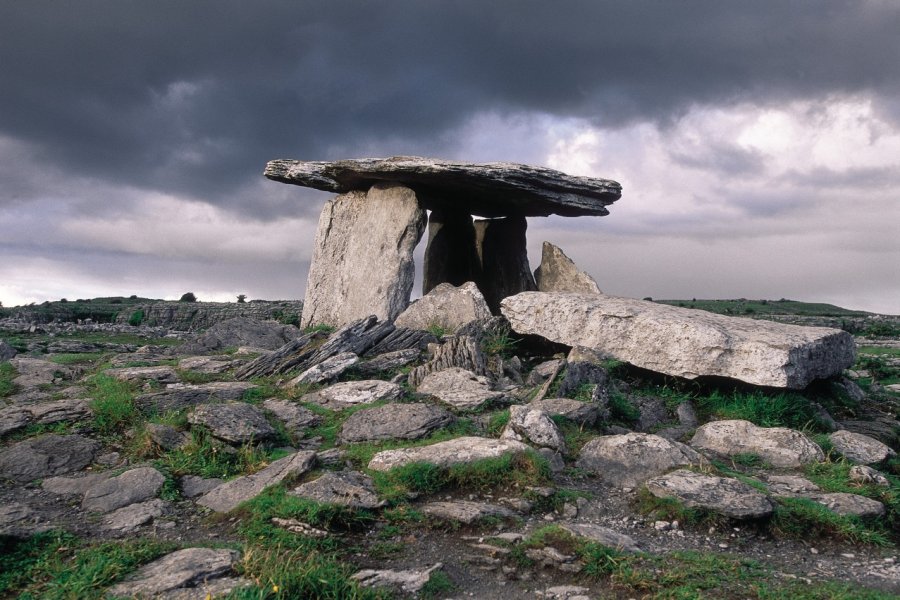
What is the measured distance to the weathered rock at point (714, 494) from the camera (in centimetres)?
781

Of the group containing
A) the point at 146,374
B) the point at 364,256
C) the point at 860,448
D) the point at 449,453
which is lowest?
the point at 860,448

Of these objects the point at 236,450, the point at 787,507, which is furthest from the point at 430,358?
the point at 787,507

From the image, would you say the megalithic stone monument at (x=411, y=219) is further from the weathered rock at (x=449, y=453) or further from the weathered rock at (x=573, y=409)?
the weathered rock at (x=449, y=453)

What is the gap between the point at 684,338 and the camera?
12.5m

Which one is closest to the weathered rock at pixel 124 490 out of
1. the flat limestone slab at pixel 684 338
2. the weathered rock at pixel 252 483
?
the weathered rock at pixel 252 483

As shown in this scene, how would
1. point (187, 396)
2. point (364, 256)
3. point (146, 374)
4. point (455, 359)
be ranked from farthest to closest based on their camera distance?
point (364, 256) < point (146, 374) < point (455, 359) < point (187, 396)

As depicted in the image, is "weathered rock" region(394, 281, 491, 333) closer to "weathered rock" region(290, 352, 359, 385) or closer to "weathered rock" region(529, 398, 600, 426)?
"weathered rock" region(290, 352, 359, 385)

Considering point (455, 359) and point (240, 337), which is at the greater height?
point (240, 337)

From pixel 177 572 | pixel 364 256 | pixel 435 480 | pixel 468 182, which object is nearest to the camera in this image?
pixel 177 572

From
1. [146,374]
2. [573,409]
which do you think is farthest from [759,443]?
[146,374]

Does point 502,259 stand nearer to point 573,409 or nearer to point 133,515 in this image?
point 573,409

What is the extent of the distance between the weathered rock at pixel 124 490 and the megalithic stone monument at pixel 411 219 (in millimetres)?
8908

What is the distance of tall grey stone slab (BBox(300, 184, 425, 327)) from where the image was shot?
58.6 ft

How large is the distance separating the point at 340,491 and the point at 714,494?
4153mm
